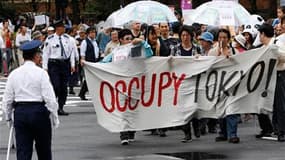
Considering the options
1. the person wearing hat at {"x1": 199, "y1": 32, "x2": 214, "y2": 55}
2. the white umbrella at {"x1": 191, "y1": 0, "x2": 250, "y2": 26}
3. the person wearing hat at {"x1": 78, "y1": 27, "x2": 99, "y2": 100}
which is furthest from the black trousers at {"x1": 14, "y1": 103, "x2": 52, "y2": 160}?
the person wearing hat at {"x1": 78, "y1": 27, "x2": 99, "y2": 100}

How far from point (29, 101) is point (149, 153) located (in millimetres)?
3313

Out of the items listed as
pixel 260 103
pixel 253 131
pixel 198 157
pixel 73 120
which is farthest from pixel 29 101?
pixel 73 120

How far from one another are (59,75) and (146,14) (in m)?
2.22

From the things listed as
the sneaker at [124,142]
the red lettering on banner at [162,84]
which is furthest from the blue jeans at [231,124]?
the sneaker at [124,142]

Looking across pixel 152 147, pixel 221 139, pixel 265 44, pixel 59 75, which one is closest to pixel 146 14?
pixel 59 75

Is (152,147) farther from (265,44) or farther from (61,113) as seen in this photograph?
(61,113)

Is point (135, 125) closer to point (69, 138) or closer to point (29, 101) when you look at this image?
point (69, 138)

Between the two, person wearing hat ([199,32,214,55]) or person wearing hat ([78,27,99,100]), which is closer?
person wearing hat ([199,32,214,55])

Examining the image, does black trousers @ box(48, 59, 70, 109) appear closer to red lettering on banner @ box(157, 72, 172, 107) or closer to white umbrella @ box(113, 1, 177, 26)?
white umbrella @ box(113, 1, 177, 26)

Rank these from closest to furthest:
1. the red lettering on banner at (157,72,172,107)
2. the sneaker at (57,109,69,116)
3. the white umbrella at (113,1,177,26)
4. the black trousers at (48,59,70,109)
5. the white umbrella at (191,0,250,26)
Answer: the red lettering on banner at (157,72,172,107)
the white umbrella at (191,0,250,26)
the black trousers at (48,59,70,109)
the white umbrella at (113,1,177,26)
the sneaker at (57,109,69,116)

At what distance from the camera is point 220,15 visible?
15305 mm

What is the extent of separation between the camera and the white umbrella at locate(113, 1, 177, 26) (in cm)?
1645

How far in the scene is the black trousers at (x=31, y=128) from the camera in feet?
27.4

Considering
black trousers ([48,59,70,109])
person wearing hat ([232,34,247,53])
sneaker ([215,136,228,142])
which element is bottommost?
sneaker ([215,136,228,142])
